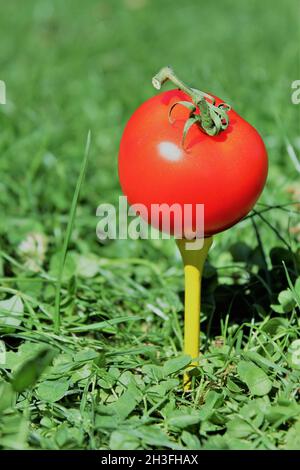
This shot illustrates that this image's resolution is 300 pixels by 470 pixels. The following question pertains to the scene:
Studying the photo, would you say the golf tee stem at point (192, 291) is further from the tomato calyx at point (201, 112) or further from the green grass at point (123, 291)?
the tomato calyx at point (201, 112)

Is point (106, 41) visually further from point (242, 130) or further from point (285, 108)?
point (242, 130)

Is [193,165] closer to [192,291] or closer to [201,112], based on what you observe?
[201,112]

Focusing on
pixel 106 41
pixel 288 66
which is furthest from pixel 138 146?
pixel 106 41

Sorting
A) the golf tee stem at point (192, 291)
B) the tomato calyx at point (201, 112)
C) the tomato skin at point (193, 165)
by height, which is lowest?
the golf tee stem at point (192, 291)

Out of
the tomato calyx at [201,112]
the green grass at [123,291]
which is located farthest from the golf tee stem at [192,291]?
the tomato calyx at [201,112]

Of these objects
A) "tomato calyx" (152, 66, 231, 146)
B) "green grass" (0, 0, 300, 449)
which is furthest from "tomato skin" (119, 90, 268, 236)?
"green grass" (0, 0, 300, 449)

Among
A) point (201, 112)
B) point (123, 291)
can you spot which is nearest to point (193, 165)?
point (201, 112)

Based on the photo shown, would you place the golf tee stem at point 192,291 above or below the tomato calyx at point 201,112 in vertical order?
below
